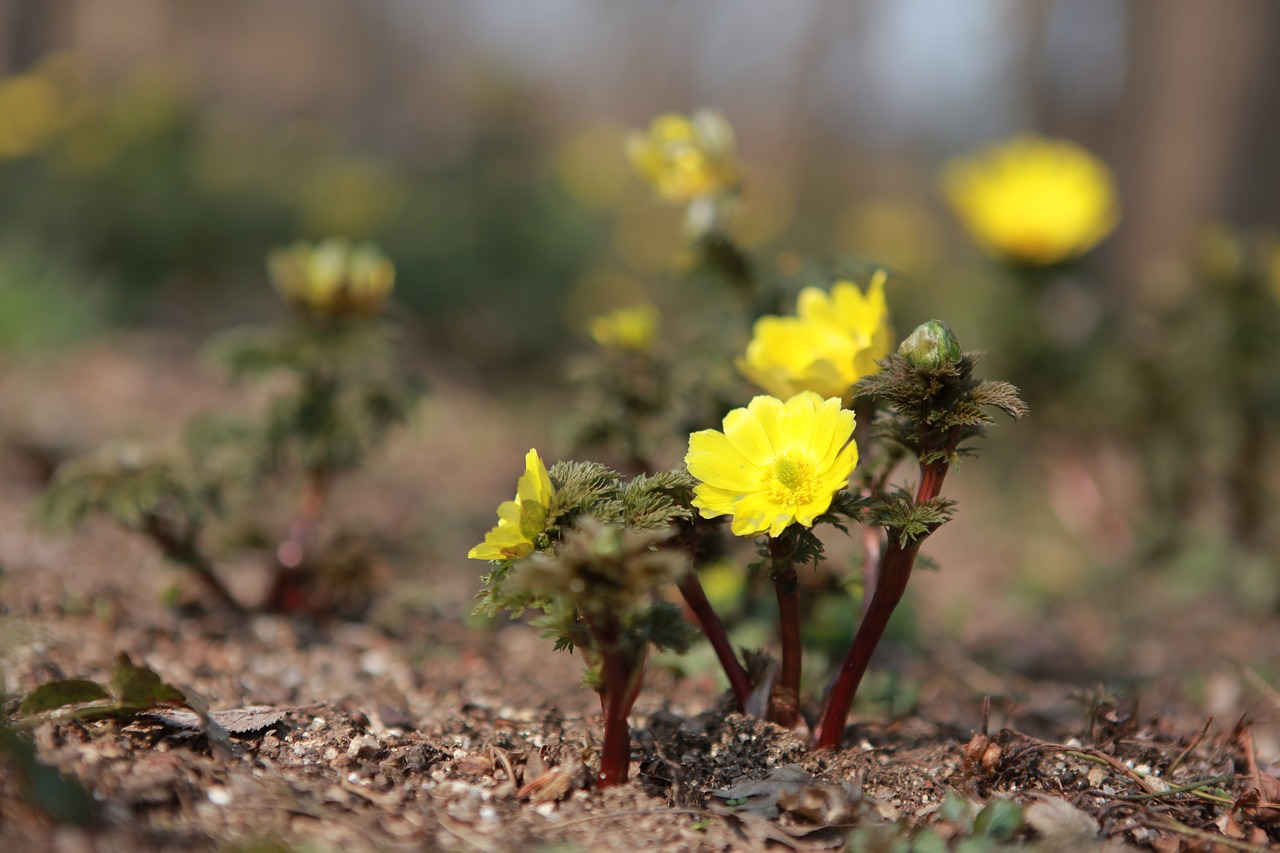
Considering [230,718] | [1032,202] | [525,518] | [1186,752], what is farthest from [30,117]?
[1186,752]

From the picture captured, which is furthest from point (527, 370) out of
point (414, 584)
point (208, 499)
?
point (208, 499)

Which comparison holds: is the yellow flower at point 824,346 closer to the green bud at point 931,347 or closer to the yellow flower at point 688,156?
the green bud at point 931,347

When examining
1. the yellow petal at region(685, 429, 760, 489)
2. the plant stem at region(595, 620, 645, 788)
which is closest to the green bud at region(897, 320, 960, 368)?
the yellow petal at region(685, 429, 760, 489)

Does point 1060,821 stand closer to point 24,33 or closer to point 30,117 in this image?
point 30,117

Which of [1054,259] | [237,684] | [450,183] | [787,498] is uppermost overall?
[450,183]

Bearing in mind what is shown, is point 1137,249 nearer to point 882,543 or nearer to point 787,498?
point 882,543

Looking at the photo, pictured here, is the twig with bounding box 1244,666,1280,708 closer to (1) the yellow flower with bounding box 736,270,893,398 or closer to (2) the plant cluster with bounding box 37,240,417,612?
(1) the yellow flower with bounding box 736,270,893,398
